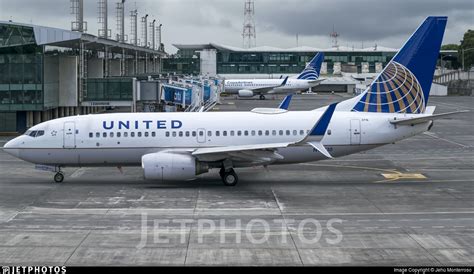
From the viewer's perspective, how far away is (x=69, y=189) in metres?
32.1

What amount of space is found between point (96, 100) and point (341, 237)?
39956 millimetres

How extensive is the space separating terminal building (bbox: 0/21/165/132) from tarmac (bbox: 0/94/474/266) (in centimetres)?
1629

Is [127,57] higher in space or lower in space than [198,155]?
higher

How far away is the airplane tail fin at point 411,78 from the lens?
3478 centimetres

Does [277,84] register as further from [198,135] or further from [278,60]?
[198,135]

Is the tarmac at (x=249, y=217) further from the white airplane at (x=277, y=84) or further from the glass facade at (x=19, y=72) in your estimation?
the white airplane at (x=277, y=84)

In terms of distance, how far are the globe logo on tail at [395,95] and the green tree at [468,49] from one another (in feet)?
476

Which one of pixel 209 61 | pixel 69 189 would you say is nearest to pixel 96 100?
pixel 69 189

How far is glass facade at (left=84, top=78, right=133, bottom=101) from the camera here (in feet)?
186

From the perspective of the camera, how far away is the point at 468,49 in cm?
17075

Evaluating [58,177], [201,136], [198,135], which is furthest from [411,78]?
[58,177]

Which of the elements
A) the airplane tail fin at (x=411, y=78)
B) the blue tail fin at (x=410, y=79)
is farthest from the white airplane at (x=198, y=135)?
the blue tail fin at (x=410, y=79)

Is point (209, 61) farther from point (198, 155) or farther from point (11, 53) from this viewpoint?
point (198, 155)

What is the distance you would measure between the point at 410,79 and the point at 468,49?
146m
